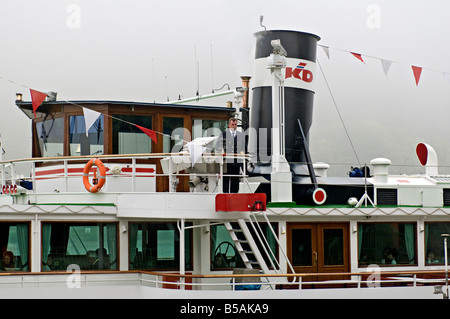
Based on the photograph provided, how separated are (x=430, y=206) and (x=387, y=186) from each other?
1.07m

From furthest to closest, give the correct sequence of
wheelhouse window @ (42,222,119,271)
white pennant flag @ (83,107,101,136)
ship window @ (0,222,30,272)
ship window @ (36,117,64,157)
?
ship window @ (36,117,64,157) → white pennant flag @ (83,107,101,136) → wheelhouse window @ (42,222,119,271) → ship window @ (0,222,30,272)

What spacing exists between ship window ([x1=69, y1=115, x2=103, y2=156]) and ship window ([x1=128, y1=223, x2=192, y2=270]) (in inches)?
71.6

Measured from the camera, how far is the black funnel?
16.2 metres

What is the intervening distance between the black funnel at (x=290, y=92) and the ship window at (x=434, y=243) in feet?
9.74

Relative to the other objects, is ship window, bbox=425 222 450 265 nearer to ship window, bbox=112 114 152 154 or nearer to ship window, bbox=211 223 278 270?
ship window, bbox=211 223 278 270

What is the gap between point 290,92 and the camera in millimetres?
16266

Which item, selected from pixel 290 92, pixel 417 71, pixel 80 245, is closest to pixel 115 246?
pixel 80 245

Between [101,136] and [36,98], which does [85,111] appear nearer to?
[101,136]

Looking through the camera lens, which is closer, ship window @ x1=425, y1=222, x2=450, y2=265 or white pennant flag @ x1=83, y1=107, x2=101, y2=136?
white pennant flag @ x1=83, y1=107, x2=101, y2=136

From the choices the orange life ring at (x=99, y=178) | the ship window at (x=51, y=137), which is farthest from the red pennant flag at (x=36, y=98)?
the orange life ring at (x=99, y=178)

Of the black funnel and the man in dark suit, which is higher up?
the black funnel

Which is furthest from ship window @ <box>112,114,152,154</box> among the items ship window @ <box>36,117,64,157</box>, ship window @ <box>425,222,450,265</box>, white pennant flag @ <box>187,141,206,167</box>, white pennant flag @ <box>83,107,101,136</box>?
ship window @ <box>425,222,450,265</box>

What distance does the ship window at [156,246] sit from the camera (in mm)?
13195
